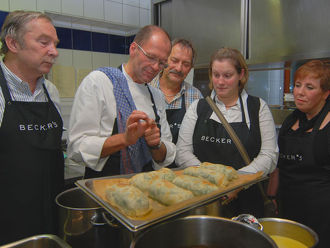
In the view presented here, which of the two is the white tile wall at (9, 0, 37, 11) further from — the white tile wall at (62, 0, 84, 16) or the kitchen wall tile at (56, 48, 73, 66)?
the kitchen wall tile at (56, 48, 73, 66)

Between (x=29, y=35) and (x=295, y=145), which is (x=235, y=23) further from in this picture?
(x=29, y=35)

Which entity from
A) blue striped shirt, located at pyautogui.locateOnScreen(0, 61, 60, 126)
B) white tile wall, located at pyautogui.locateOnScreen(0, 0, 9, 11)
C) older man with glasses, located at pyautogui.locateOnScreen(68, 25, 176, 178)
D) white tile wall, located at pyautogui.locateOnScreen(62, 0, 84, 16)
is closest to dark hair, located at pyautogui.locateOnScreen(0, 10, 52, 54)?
blue striped shirt, located at pyautogui.locateOnScreen(0, 61, 60, 126)

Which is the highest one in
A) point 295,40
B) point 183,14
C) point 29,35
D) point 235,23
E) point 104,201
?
point 183,14

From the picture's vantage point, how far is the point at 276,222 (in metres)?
0.86

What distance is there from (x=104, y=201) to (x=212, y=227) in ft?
0.99

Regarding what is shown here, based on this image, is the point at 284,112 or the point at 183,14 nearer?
the point at 284,112

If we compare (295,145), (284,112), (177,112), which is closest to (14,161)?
(177,112)

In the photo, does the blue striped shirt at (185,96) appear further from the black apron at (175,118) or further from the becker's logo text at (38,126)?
the becker's logo text at (38,126)

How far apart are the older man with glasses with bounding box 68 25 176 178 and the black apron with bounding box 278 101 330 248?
72 centimetres

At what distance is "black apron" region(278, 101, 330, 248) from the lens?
4.84 ft

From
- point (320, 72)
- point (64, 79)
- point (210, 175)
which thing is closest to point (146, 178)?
point (210, 175)

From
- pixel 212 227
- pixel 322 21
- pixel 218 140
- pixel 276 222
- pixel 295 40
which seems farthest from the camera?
pixel 295 40

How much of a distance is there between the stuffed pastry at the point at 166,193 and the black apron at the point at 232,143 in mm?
690

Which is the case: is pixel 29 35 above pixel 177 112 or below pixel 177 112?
above
